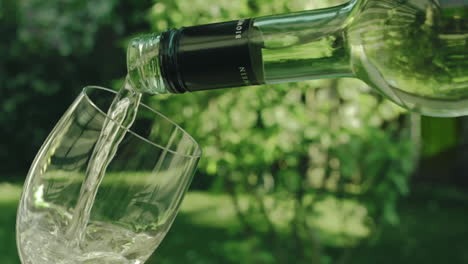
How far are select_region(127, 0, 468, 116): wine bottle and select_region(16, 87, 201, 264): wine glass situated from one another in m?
0.08

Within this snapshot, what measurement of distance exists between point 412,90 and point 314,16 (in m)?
0.15

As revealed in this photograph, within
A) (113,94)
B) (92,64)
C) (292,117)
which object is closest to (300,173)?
(292,117)

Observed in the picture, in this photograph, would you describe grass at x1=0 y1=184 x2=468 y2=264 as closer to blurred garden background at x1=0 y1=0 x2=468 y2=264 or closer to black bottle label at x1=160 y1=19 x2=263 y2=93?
blurred garden background at x1=0 y1=0 x2=468 y2=264

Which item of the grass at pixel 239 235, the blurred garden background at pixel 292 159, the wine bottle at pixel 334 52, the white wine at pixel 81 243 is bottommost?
the grass at pixel 239 235

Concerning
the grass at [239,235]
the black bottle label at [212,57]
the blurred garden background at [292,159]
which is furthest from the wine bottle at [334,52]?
the grass at [239,235]

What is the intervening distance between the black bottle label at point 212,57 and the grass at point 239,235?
7.07ft

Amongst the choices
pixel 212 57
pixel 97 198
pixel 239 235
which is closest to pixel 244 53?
pixel 212 57

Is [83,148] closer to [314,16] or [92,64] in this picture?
[314,16]

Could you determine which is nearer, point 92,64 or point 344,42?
point 344,42

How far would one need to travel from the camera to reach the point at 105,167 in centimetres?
78

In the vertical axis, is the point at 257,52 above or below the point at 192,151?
above

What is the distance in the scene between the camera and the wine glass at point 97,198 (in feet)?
2.56

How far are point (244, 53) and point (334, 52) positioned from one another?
0.46ft

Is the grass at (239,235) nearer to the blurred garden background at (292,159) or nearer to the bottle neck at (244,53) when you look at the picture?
the blurred garden background at (292,159)
